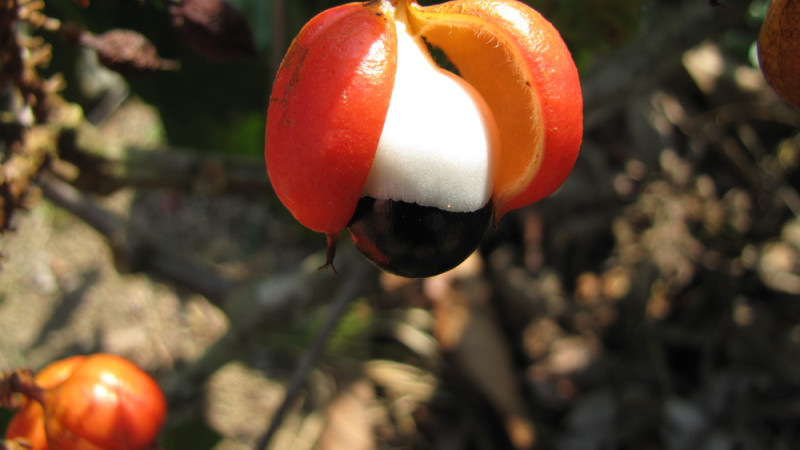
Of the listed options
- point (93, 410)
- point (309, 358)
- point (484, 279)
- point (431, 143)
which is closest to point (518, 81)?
point (431, 143)

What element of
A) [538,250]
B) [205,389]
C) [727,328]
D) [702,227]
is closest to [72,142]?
[205,389]

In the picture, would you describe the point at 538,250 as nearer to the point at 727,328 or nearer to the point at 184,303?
the point at 727,328

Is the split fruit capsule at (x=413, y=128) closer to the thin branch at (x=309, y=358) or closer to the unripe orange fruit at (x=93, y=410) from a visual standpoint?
the unripe orange fruit at (x=93, y=410)

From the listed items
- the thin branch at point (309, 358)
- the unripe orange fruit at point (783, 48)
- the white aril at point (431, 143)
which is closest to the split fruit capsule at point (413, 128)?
the white aril at point (431, 143)

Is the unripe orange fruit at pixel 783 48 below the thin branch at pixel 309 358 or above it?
above

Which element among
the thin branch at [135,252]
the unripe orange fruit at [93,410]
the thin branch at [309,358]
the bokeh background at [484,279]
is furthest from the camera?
the thin branch at [135,252]

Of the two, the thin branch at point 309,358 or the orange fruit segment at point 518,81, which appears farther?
the thin branch at point 309,358

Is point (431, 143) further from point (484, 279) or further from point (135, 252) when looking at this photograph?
point (484, 279)
